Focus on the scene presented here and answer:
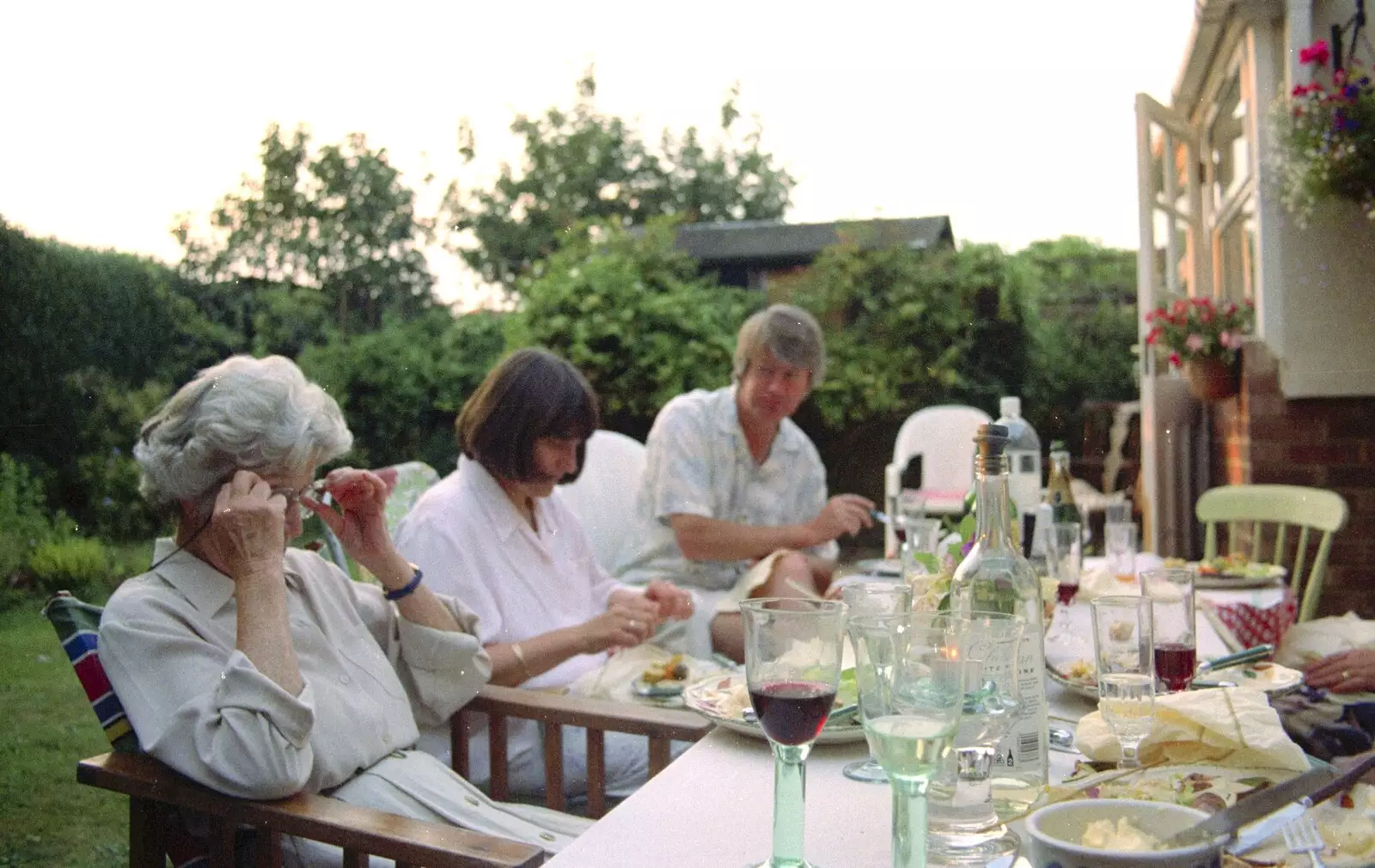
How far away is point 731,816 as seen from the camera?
42.8 inches

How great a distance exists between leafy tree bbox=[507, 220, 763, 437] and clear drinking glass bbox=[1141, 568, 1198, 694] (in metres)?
4.68

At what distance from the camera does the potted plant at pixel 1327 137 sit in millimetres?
3760

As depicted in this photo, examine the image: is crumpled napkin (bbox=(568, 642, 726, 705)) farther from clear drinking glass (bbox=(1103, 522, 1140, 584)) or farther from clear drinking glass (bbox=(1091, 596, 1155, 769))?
clear drinking glass (bbox=(1103, 522, 1140, 584))

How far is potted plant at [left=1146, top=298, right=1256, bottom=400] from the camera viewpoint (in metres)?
4.71

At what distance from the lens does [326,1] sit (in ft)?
11.6

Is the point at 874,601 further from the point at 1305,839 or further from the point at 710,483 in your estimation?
the point at 710,483

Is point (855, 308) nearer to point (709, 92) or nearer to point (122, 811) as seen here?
point (709, 92)

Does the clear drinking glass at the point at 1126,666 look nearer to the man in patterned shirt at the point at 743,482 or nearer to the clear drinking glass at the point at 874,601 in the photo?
the clear drinking glass at the point at 874,601

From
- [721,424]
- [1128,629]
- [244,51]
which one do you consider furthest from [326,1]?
[1128,629]

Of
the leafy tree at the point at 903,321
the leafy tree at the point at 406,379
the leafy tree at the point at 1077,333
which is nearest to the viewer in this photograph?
the leafy tree at the point at 406,379

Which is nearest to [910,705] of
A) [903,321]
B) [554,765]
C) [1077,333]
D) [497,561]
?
[554,765]

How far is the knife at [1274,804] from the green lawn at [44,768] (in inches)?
105

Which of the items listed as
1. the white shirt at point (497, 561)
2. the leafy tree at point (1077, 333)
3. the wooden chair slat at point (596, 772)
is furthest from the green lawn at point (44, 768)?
the leafy tree at point (1077, 333)

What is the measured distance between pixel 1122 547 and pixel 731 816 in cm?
191
